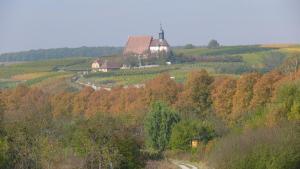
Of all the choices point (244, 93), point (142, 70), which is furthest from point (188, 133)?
point (142, 70)

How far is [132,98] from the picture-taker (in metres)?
68.6

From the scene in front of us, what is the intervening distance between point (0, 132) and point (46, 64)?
92390 mm

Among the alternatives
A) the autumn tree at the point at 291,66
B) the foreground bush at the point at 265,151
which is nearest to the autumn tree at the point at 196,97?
the autumn tree at the point at 291,66

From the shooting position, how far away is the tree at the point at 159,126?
5566cm

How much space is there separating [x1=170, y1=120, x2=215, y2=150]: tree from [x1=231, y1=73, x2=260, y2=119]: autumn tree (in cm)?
447

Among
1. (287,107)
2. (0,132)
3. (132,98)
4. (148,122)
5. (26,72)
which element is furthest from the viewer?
(26,72)

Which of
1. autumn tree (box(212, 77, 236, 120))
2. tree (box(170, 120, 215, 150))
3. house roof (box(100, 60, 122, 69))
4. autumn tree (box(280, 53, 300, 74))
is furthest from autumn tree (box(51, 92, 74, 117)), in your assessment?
house roof (box(100, 60, 122, 69))

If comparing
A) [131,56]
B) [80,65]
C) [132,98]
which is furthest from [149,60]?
[132,98]

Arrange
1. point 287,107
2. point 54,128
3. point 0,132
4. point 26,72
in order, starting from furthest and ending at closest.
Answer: point 26,72
point 54,128
point 287,107
point 0,132

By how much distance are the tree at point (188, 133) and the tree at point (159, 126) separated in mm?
1638

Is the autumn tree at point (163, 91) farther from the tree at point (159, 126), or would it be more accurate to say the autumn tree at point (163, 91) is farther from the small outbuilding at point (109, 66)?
the small outbuilding at point (109, 66)

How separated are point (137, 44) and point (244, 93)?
80518mm

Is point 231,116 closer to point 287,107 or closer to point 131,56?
point 287,107

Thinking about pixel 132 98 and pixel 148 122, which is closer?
pixel 148 122
